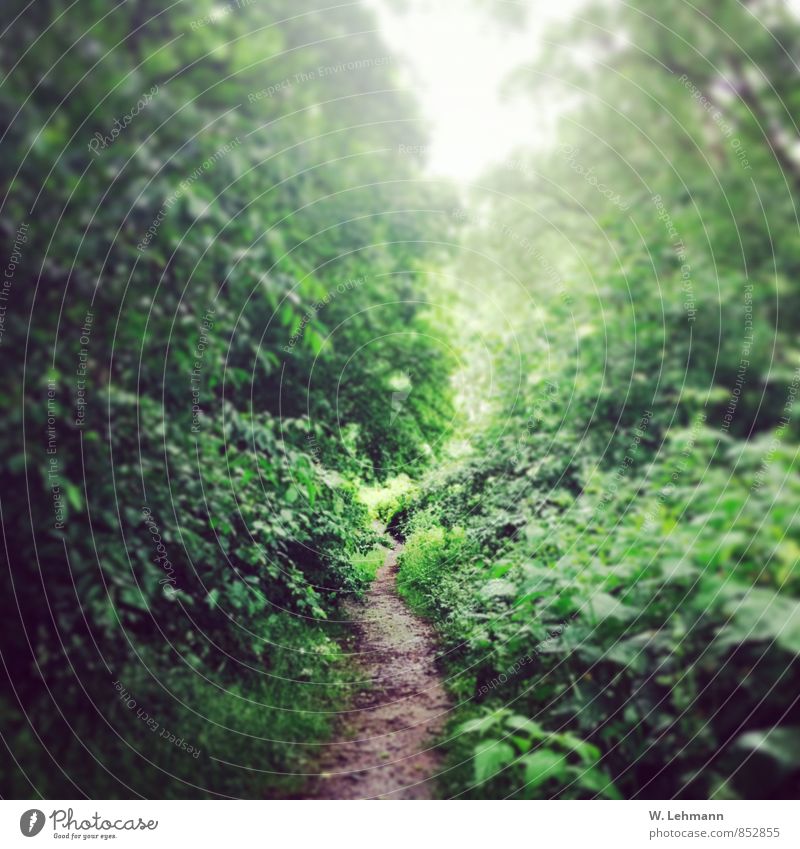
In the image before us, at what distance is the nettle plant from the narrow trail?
298mm

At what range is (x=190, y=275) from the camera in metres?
2.80

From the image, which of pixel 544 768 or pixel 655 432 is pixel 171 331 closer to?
pixel 655 432

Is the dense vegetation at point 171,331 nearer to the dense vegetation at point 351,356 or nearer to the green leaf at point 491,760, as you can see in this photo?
the dense vegetation at point 351,356

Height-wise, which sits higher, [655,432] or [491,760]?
[655,432]

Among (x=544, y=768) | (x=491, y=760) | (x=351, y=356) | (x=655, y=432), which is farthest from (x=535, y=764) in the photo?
(x=351, y=356)

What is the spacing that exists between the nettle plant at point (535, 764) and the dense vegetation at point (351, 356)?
0.02 meters

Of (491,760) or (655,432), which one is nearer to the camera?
(491,760)

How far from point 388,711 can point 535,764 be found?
99 centimetres

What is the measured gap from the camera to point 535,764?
2691 millimetres

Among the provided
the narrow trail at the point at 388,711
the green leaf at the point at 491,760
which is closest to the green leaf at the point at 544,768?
the green leaf at the point at 491,760

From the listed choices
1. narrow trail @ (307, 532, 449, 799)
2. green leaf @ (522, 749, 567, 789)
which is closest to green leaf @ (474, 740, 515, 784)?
green leaf @ (522, 749, 567, 789)

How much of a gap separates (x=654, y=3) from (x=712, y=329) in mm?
1546

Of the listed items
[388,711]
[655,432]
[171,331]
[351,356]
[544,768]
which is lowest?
[544,768]

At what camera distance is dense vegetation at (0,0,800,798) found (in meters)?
2.43
